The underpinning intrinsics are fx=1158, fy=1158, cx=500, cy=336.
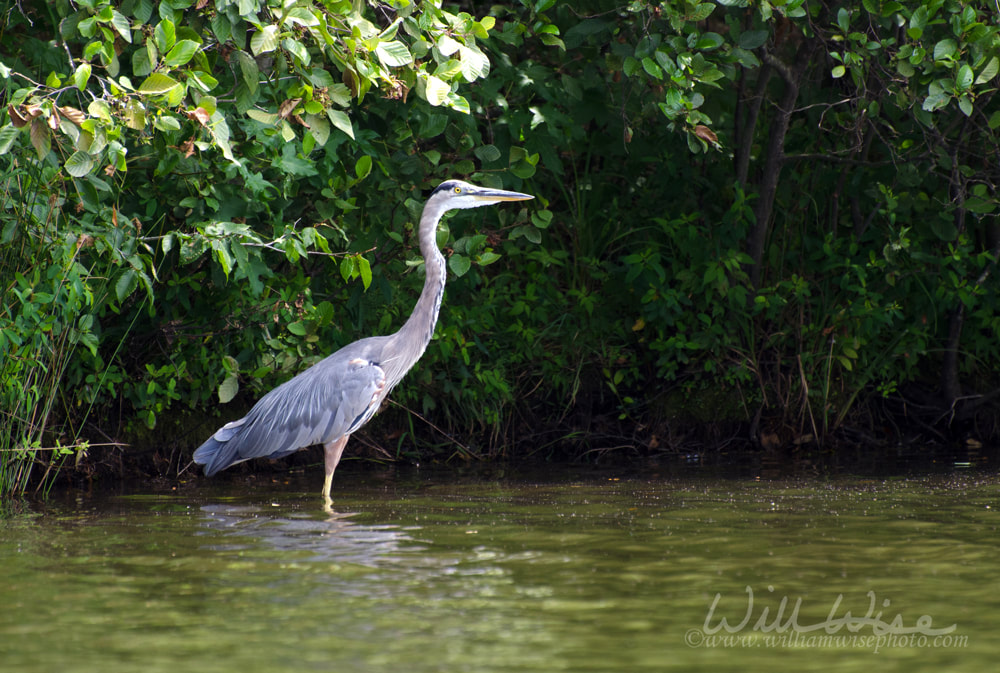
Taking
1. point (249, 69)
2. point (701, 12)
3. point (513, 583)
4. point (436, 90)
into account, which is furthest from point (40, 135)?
point (701, 12)

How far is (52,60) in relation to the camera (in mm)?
5574

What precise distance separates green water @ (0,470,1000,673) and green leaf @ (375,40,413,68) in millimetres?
1874

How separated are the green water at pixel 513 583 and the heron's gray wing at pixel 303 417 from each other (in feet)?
1.89

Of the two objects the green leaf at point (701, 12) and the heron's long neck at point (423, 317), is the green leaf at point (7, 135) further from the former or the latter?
the green leaf at point (701, 12)

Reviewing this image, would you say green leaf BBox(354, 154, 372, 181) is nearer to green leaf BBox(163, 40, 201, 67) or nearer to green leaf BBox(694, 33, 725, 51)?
green leaf BBox(163, 40, 201, 67)

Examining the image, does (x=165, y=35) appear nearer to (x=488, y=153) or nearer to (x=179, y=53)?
(x=179, y=53)

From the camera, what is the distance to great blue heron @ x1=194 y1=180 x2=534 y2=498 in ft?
20.5

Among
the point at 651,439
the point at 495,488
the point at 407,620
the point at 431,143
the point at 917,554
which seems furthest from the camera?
the point at 651,439

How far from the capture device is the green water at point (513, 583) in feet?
9.45

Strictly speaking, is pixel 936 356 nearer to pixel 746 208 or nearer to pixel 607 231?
pixel 746 208

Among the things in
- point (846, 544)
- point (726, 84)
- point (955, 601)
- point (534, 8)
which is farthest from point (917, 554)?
point (726, 84)

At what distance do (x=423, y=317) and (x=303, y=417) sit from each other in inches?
33.8

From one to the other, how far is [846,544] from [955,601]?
90 centimetres

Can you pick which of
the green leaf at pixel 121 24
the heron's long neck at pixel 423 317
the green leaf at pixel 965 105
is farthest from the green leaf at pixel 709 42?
the green leaf at pixel 121 24
